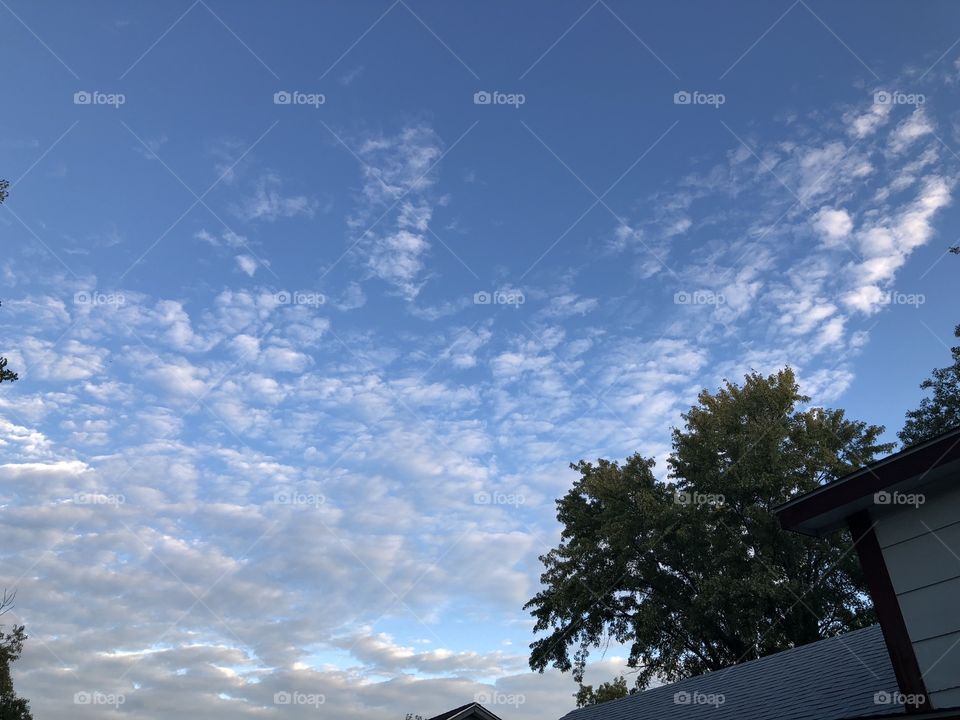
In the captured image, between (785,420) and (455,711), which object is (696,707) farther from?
(785,420)

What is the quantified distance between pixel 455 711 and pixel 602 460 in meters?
20.5

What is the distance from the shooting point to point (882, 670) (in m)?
11.1

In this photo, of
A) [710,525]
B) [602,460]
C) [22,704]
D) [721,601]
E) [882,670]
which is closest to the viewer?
[882,670]

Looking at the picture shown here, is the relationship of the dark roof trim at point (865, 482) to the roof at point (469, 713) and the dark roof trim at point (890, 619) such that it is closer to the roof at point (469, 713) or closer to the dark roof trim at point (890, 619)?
the dark roof trim at point (890, 619)

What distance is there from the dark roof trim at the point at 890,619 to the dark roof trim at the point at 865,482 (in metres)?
0.42

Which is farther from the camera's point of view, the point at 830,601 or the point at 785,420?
the point at 785,420

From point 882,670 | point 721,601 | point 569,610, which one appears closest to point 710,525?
point 721,601

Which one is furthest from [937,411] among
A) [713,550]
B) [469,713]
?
[469,713]

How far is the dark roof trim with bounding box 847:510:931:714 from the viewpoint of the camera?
8195mm

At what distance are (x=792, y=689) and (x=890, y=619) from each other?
5.36m

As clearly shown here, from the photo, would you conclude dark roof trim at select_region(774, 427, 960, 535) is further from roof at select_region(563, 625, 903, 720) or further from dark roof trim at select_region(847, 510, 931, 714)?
roof at select_region(563, 625, 903, 720)

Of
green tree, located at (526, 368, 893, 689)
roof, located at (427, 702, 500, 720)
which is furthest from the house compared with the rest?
green tree, located at (526, 368, 893, 689)

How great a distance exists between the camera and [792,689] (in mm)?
12766

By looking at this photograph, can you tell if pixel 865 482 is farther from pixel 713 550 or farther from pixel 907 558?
pixel 713 550
